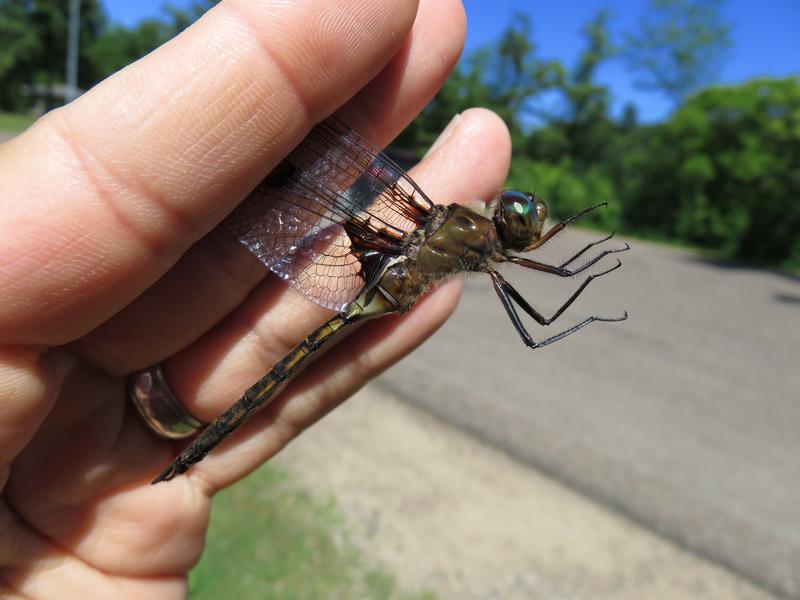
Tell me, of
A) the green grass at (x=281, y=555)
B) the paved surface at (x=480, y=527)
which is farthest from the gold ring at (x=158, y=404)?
the paved surface at (x=480, y=527)

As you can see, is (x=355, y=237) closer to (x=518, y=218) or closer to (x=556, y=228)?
(x=518, y=218)

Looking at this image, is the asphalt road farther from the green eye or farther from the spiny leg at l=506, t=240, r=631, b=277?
the green eye

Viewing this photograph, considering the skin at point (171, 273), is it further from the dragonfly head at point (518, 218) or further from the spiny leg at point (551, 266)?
the spiny leg at point (551, 266)

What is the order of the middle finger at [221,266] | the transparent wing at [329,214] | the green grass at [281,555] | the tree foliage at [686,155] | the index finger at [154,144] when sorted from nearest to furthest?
1. the index finger at [154,144]
2. the middle finger at [221,266]
3. the transparent wing at [329,214]
4. the green grass at [281,555]
5. the tree foliage at [686,155]

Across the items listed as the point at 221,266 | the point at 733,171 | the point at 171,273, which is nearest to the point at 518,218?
the point at 221,266

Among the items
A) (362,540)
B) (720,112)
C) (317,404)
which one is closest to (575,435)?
(362,540)
